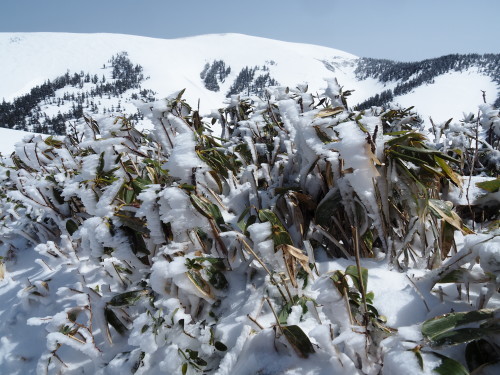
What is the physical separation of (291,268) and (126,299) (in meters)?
0.68

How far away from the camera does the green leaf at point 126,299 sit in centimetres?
128

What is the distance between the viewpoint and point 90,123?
2.35 m

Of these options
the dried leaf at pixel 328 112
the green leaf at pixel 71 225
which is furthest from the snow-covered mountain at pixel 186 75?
the dried leaf at pixel 328 112

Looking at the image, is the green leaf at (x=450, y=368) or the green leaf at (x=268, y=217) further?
the green leaf at (x=268, y=217)

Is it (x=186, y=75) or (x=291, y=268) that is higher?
(x=186, y=75)

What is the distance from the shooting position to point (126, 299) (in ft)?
4.21

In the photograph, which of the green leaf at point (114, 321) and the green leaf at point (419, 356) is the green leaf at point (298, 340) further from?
the green leaf at point (114, 321)

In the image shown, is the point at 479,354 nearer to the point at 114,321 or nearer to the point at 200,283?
the point at 200,283

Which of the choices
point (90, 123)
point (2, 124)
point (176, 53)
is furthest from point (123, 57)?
point (90, 123)

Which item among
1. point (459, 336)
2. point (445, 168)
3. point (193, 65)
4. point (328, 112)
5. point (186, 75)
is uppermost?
point (193, 65)

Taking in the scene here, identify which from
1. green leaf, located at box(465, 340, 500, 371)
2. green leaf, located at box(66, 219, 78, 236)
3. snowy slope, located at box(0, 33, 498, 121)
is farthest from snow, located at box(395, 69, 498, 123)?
green leaf, located at box(465, 340, 500, 371)

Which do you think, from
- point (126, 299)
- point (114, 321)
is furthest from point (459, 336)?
point (114, 321)

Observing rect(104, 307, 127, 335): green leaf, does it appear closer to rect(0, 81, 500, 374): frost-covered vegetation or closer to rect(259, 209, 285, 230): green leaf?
rect(0, 81, 500, 374): frost-covered vegetation

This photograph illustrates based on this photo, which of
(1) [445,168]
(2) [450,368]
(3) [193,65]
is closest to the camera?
(2) [450,368]
